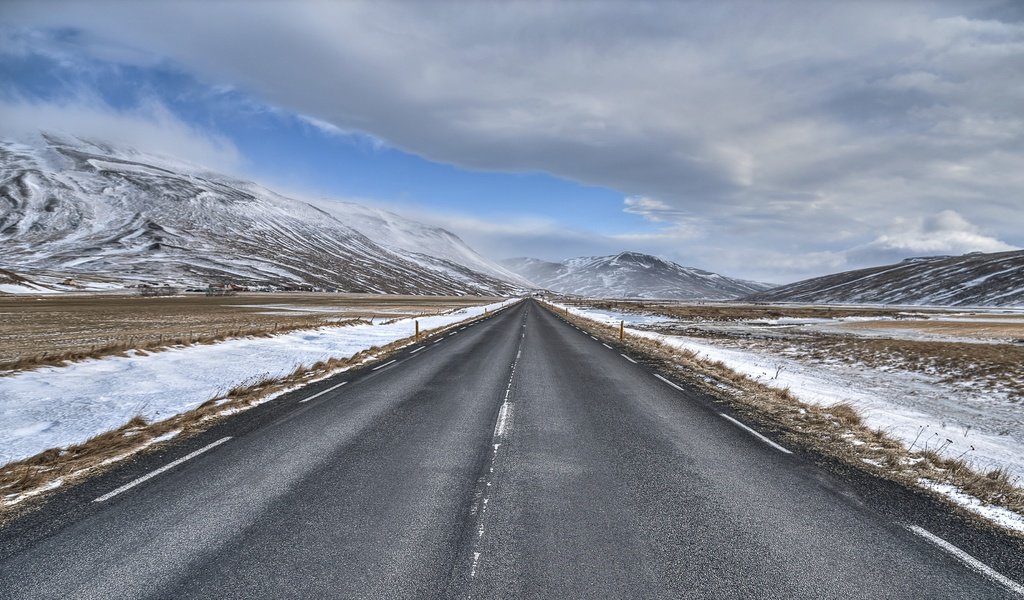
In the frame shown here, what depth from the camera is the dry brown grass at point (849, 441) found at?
242 inches

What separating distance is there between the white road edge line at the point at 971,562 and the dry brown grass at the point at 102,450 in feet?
30.9

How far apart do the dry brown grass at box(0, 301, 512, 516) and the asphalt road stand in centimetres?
43

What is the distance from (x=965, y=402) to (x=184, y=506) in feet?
61.0

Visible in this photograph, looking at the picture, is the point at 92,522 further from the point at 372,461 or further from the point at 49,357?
the point at 49,357

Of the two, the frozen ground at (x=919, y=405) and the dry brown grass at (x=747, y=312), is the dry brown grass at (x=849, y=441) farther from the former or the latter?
the dry brown grass at (x=747, y=312)

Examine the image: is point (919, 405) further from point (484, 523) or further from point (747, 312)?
point (747, 312)

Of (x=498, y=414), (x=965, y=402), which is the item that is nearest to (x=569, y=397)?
(x=498, y=414)

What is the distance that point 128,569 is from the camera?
13.2 feet

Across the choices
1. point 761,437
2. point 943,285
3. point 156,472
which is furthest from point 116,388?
point 943,285

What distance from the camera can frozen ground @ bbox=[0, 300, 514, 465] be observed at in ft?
26.3

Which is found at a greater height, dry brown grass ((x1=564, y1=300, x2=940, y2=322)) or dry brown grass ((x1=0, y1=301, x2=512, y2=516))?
dry brown grass ((x1=564, y1=300, x2=940, y2=322))

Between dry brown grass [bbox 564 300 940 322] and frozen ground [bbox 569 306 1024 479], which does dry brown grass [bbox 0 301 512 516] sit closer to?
frozen ground [bbox 569 306 1024 479]

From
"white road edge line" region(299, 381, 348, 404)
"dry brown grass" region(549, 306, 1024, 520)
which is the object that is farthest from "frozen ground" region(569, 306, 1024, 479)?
"white road edge line" region(299, 381, 348, 404)

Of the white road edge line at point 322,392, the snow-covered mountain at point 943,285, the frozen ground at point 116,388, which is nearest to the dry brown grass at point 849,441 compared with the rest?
the white road edge line at point 322,392
